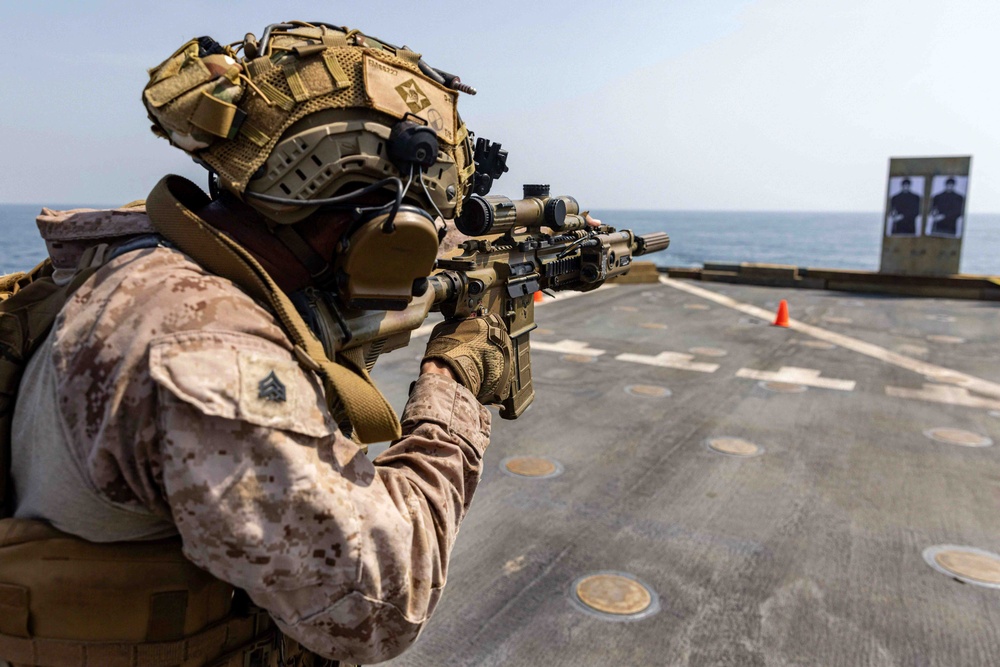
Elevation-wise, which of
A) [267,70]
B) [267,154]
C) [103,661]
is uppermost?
[267,70]

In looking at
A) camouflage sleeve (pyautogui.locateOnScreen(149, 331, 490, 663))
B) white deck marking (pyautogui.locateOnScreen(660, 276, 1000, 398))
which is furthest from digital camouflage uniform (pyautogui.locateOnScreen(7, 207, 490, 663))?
white deck marking (pyautogui.locateOnScreen(660, 276, 1000, 398))

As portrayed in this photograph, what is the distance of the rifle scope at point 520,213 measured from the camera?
2961mm

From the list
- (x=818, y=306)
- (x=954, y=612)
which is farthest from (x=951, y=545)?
(x=818, y=306)

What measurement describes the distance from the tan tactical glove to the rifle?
0.36 ft

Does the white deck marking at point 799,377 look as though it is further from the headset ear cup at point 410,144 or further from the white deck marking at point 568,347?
the headset ear cup at point 410,144

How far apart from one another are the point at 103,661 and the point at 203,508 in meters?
0.52

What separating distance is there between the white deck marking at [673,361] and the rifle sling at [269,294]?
7.43 meters

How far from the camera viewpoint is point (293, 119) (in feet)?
4.96

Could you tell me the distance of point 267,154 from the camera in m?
1.51

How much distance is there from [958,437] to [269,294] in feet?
21.7

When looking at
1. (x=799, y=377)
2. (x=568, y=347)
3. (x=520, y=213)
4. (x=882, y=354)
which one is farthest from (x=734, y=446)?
(x=882, y=354)

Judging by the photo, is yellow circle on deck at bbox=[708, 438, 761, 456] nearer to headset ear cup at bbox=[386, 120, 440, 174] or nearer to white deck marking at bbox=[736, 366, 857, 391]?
white deck marking at bbox=[736, 366, 857, 391]

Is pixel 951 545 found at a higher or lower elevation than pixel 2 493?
lower

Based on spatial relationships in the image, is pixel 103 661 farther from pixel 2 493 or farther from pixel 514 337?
pixel 514 337
